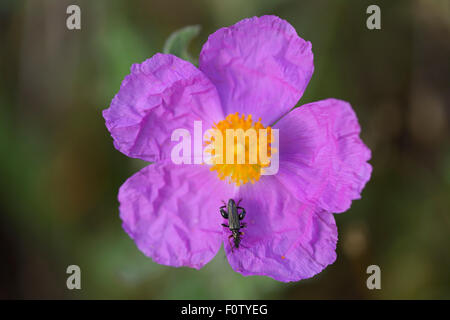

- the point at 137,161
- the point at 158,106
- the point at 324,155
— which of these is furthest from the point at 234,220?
the point at 137,161

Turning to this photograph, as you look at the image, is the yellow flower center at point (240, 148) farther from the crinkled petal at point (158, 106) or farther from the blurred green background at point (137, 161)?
the blurred green background at point (137, 161)

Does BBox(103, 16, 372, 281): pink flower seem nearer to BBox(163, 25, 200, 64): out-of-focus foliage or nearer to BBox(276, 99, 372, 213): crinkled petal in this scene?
BBox(276, 99, 372, 213): crinkled petal

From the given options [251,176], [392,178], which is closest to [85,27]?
[251,176]

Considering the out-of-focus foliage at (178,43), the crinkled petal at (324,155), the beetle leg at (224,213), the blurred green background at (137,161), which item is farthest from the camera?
the blurred green background at (137,161)

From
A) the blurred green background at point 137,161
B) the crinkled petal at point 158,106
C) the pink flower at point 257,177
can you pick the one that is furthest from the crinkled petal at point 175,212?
the blurred green background at point 137,161

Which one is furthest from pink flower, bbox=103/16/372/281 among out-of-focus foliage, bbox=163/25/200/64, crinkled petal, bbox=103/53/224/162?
out-of-focus foliage, bbox=163/25/200/64

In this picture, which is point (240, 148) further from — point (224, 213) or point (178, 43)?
point (178, 43)

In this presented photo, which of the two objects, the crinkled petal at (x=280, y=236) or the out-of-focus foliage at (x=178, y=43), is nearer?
the crinkled petal at (x=280, y=236)
